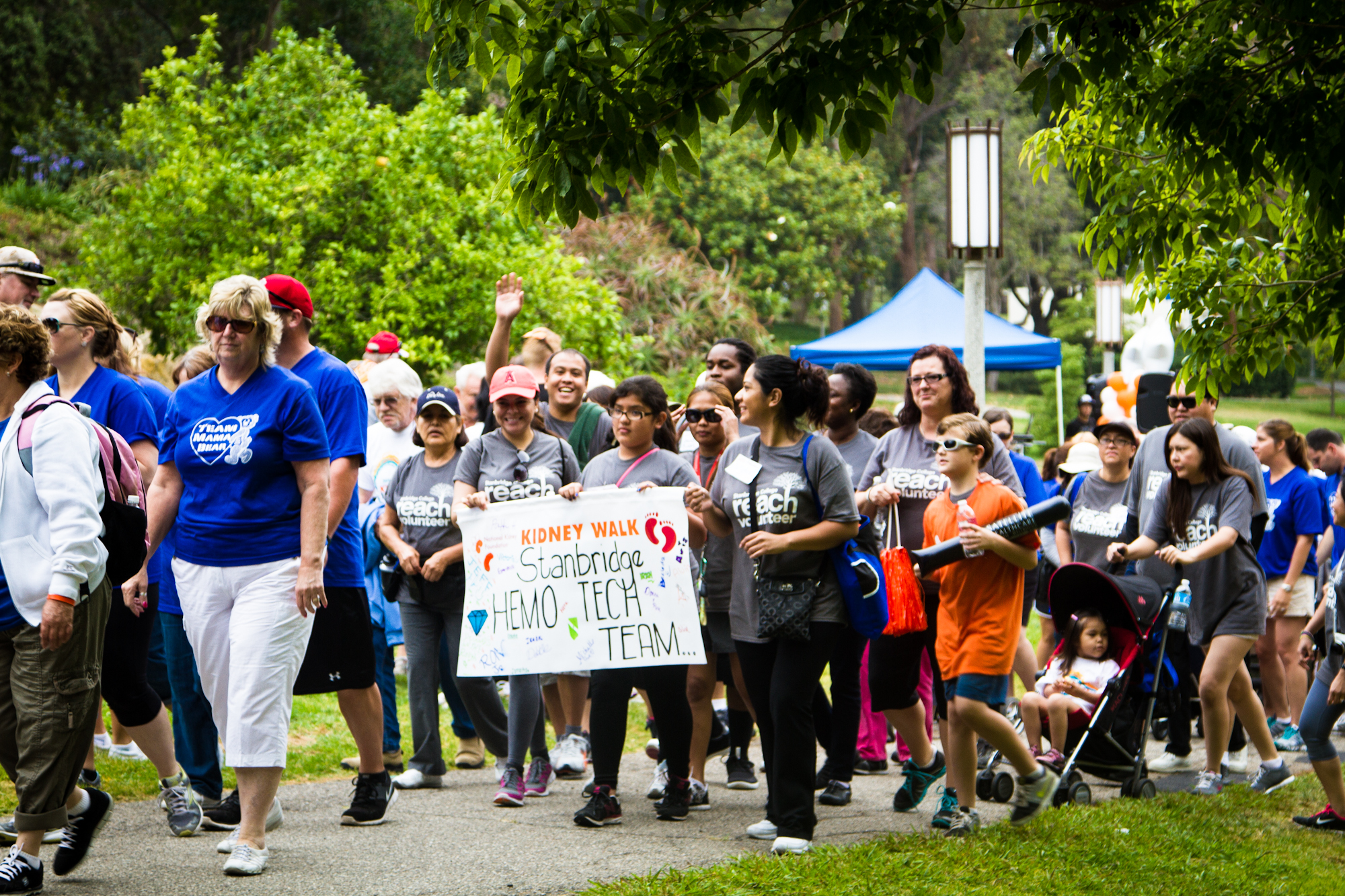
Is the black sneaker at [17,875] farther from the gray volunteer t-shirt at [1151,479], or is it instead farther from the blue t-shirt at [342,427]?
the gray volunteer t-shirt at [1151,479]

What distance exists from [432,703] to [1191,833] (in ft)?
12.5

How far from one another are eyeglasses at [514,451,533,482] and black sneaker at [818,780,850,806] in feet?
7.29

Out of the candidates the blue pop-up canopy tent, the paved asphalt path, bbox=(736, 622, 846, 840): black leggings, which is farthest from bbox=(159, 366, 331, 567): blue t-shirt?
the blue pop-up canopy tent

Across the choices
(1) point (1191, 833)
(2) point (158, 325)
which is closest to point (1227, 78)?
(1) point (1191, 833)

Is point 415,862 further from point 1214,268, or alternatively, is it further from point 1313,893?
point 1214,268

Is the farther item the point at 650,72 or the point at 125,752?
the point at 125,752

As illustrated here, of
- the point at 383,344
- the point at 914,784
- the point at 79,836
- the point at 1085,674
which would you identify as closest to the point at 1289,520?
the point at 1085,674

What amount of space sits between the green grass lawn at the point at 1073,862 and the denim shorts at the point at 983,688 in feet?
1.98

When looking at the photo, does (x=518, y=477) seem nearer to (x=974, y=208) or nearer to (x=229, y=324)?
(x=229, y=324)

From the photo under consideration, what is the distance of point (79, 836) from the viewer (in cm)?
494

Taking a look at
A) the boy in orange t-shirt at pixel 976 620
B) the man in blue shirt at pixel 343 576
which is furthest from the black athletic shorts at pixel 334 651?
the boy in orange t-shirt at pixel 976 620

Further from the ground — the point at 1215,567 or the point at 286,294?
the point at 286,294

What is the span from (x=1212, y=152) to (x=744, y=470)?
7.83 feet

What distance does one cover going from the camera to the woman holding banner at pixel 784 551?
224 inches
